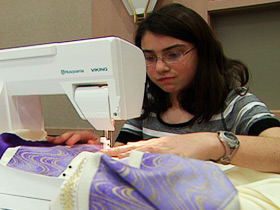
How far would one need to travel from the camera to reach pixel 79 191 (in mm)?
379

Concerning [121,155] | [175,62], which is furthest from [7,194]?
[175,62]

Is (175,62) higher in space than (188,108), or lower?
higher

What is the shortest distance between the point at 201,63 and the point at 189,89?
10 cm

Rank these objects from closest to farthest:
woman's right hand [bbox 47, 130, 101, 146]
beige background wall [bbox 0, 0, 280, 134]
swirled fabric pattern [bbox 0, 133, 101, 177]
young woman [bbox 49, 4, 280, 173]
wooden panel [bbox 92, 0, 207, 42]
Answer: swirled fabric pattern [bbox 0, 133, 101, 177] → woman's right hand [bbox 47, 130, 101, 146] → young woman [bbox 49, 4, 280, 173] → beige background wall [bbox 0, 0, 280, 134] → wooden panel [bbox 92, 0, 207, 42]

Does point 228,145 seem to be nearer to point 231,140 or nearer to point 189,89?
point 231,140

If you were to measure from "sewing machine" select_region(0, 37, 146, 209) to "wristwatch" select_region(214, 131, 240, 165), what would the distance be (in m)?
0.20

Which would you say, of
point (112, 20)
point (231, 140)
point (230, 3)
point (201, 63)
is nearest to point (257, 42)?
point (230, 3)

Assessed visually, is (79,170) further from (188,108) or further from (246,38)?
(246,38)

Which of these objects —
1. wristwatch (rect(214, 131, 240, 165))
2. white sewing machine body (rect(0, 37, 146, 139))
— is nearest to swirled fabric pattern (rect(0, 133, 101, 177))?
white sewing machine body (rect(0, 37, 146, 139))

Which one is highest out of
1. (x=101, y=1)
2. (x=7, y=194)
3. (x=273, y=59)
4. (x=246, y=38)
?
(x=101, y=1)

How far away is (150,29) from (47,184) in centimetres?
65

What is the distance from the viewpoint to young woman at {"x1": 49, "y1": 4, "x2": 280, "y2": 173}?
899 mm

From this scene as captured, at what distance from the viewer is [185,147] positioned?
58cm

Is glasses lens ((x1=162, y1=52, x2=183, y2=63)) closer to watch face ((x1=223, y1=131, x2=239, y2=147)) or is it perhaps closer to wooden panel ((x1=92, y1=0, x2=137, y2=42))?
watch face ((x1=223, y1=131, x2=239, y2=147))
